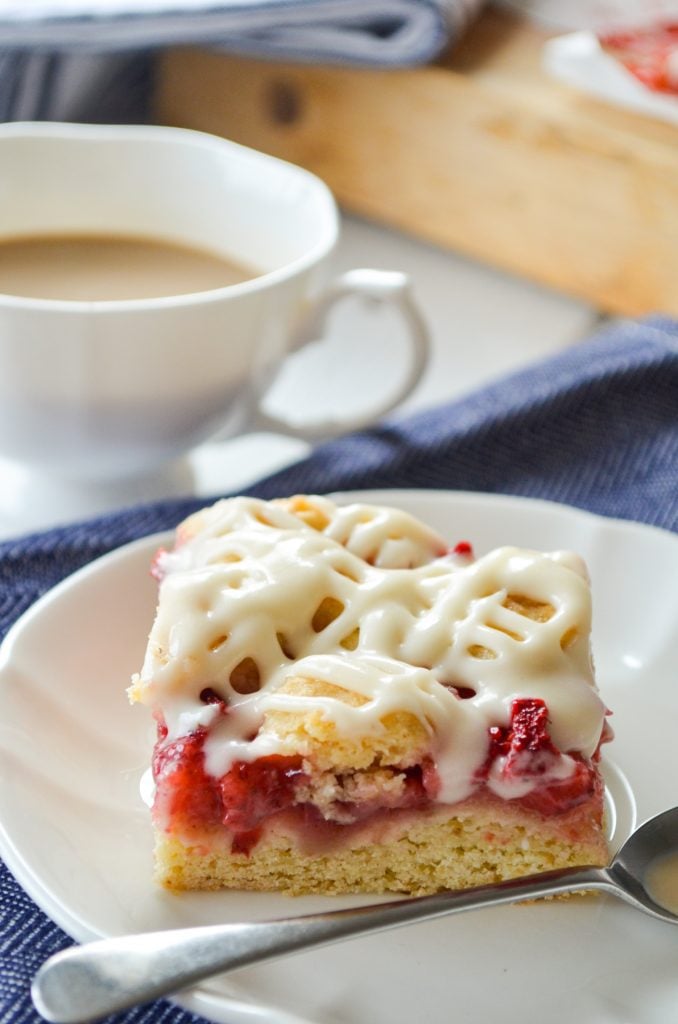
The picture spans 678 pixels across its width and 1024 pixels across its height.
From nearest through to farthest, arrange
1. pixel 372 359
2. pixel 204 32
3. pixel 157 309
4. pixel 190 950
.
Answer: pixel 190 950 < pixel 157 309 < pixel 372 359 < pixel 204 32

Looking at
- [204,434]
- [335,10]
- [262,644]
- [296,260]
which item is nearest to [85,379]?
[204,434]

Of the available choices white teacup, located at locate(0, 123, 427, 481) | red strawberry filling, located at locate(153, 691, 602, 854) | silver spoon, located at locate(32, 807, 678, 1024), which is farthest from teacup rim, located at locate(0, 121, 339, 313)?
silver spoon, located at locate(32, 807, 678, 1024)

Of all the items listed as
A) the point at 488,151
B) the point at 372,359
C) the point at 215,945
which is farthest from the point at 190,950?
the point at 488,151

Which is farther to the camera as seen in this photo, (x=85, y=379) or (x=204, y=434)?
(x=204, y=434)

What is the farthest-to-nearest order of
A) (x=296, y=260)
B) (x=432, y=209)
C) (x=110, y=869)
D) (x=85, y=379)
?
(x=432, y=209)
(x=296, y=260)
(x=85, y=379)
(x=110, y=869)

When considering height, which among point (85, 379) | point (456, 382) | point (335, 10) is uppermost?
point (335, 10)

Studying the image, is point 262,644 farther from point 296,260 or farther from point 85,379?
point 296,260

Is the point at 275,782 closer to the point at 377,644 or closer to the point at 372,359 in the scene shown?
the point at 377,644
